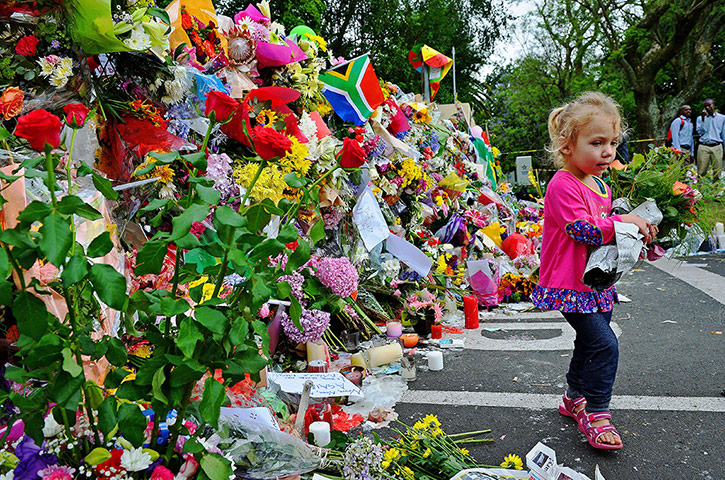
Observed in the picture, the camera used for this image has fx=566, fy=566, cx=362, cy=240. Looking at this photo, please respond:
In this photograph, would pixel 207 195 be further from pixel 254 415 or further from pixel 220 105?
pixel 254 415

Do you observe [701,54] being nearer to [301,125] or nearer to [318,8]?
[318,8]

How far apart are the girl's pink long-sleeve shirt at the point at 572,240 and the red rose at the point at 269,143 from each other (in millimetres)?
1652

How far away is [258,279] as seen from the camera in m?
1.30

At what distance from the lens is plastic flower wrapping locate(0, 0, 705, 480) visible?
125cm

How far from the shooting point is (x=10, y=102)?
90.5 inches

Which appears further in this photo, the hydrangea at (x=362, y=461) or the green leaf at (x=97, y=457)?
the hydrangea at (x=362, y=461)

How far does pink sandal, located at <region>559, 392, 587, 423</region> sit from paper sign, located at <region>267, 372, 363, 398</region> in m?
1.03

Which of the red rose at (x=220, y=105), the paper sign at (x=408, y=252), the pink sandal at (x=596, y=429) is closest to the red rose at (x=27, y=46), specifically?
the red rose at (x=220, y=105)

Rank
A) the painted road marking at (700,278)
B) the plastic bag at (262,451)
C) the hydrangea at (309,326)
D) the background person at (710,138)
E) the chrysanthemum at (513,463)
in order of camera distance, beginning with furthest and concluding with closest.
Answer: the background person at (710,138) < the painted road marking at (700,278) < the hydrangea at (309,326) < the chrysanthemum at (513,463) < the plastic bag at (262,451)

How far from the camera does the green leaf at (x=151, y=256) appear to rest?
4.12 ft

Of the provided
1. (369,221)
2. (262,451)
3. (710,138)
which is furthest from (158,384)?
(710,138)

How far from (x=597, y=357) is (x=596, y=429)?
0.31 m

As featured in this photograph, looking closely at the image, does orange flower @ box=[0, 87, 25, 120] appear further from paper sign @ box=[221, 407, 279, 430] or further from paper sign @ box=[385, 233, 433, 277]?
paper sign @ box=[385, 233, 433, 277]

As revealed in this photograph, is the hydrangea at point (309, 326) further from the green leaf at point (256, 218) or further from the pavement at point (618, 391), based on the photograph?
the green leaf at point (256, 218)
